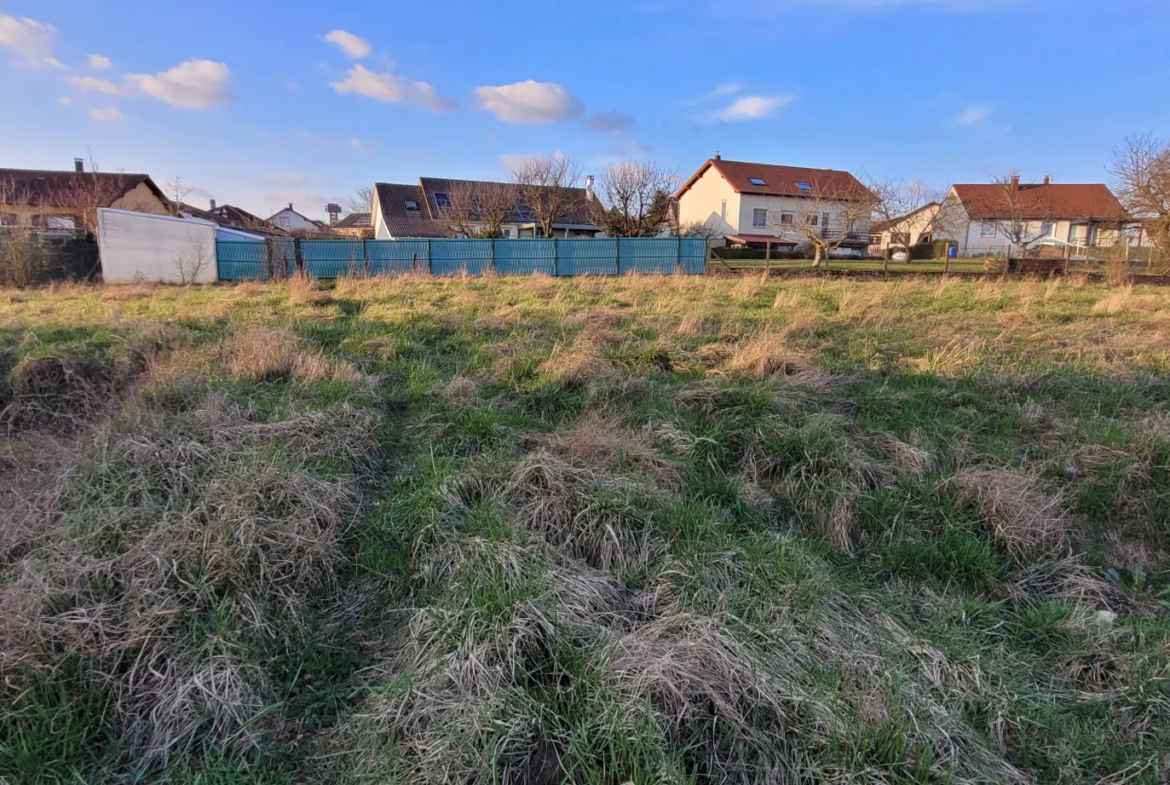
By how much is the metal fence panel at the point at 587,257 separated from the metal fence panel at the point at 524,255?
315 mm

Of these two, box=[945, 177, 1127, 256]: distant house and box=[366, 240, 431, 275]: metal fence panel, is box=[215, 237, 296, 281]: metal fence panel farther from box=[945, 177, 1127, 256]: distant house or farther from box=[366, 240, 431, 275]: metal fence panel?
box=[945, 177, 1127, 256]: distant house

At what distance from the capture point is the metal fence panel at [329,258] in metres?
19.2

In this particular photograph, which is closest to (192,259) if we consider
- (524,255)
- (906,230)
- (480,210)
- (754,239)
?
(524,255)

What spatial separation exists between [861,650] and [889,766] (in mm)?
579

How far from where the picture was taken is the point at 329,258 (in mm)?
19359

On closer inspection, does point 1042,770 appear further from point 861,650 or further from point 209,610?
point 209,610

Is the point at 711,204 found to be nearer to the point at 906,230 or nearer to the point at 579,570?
the point at 906,230

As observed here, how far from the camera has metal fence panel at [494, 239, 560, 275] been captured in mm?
20922

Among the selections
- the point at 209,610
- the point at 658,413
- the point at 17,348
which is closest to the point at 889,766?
the point at 209,610

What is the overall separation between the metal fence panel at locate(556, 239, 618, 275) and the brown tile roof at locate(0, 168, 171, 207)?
76.0 ft

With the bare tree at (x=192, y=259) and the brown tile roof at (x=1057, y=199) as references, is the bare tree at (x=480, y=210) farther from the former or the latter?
the brown tile roof at (x=1057, y=199)

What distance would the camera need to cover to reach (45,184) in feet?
104

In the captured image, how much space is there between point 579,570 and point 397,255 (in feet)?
63.5

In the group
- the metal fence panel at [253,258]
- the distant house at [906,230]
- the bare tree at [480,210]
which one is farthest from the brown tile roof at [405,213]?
the distant house at [906,230]
